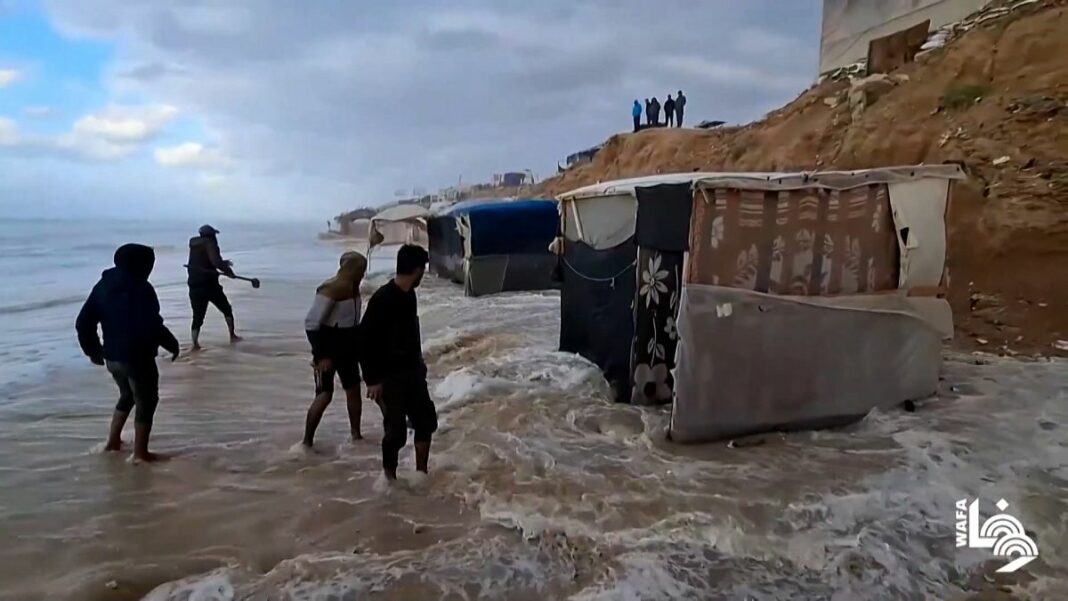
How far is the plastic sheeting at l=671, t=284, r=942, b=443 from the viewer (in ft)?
18.3

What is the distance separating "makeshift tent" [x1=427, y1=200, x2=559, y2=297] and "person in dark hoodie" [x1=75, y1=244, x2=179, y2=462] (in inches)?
421

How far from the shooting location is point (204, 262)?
9734mm

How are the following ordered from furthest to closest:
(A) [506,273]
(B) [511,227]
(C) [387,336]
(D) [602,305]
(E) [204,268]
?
(A) [506,273] < (B) [511,227] < (E) [204,268] < (D) [602,305] < (C) [387,336]

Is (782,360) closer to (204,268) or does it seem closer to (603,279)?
(603,279)

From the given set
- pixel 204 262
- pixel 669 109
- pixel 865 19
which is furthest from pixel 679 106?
pixel 204 262

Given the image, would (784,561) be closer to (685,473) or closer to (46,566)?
(685,473)

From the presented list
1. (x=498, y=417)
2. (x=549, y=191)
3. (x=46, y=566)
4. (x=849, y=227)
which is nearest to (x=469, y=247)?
(x=498, y=417)

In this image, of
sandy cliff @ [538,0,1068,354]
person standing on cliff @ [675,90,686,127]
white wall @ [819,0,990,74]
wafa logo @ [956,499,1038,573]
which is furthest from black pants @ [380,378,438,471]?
person standing on cliff @ [675,90,686,127]

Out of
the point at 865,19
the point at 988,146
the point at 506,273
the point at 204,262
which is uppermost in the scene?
the point at 865,19

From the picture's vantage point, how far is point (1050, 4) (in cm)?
1484

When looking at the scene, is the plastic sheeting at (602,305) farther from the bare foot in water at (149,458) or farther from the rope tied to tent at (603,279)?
the bare foot in water at (149,458)

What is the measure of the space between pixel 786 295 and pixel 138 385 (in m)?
5.24

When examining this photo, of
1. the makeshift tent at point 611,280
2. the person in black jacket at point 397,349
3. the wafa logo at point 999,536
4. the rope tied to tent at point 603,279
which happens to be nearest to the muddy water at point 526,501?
the wafa logo at point 999,536

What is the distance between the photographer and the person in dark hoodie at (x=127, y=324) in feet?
17.0
